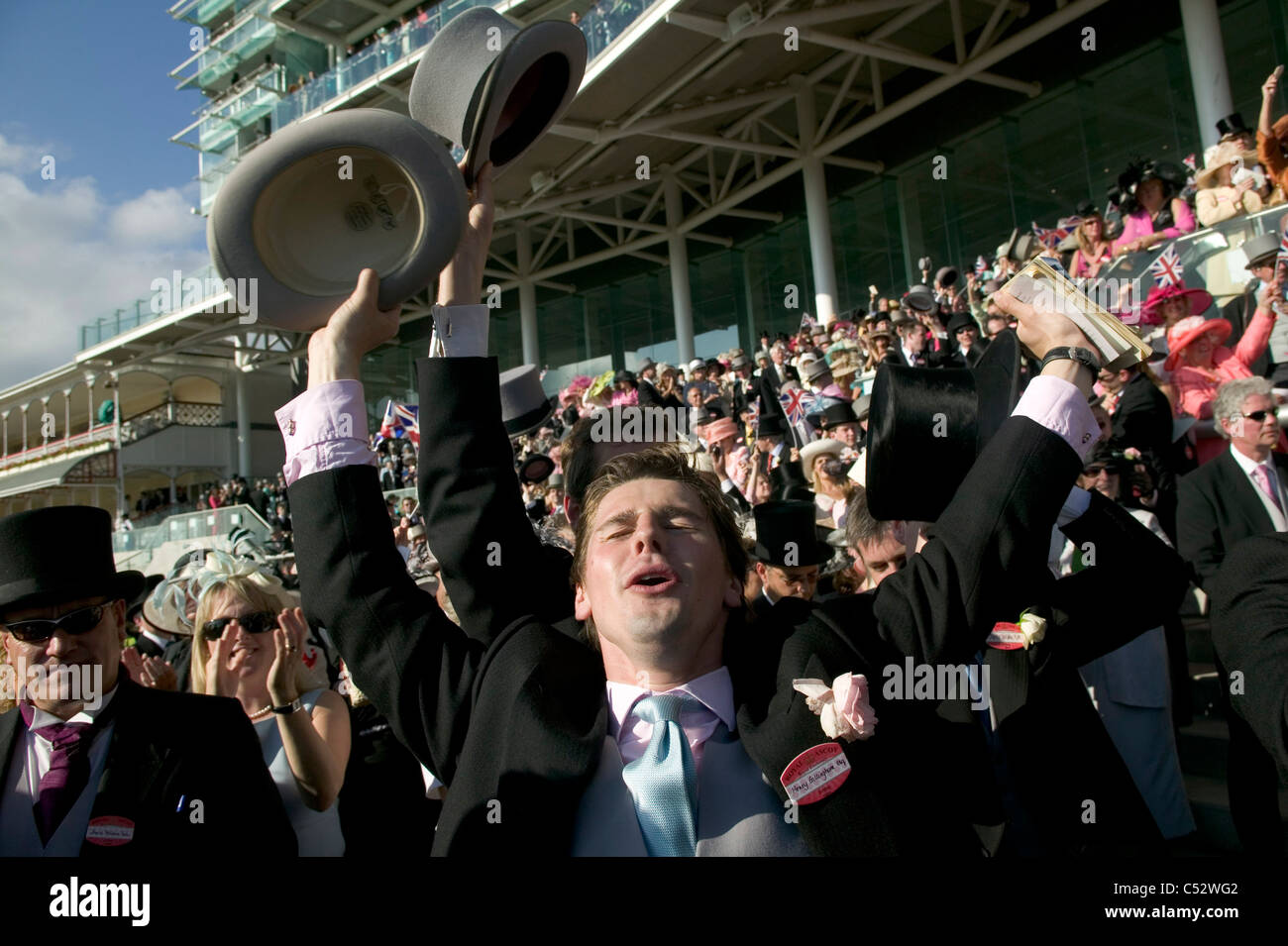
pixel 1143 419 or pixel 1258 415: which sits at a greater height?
pixel 1143 419

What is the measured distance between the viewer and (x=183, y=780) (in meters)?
2.33

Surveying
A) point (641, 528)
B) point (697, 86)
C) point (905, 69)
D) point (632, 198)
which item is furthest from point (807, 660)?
point (632, 198)

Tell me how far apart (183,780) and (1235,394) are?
4.62 m

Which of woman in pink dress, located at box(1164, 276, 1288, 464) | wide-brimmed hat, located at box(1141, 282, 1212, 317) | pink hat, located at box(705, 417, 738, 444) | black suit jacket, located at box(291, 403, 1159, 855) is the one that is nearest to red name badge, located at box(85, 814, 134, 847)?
black suit jacket, located at box(291, 403, 1159, 855)

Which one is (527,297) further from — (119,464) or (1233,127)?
(1233,127)

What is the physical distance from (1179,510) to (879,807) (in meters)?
3.56

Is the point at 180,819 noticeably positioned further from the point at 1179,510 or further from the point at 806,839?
the point at 1179,510

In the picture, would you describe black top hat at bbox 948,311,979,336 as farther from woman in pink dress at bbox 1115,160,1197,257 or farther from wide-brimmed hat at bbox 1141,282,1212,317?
wide-brimmed hat at bbox 1141,282,1212,317

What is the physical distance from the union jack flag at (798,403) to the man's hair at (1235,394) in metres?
4.01

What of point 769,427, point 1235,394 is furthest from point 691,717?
point 769,427

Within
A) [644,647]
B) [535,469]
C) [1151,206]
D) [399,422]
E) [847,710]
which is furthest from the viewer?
[399,422]

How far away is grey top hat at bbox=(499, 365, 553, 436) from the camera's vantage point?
4.91m

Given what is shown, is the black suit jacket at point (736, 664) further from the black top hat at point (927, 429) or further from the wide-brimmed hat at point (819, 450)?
the wide-brimmed hat at point (819, 450)
